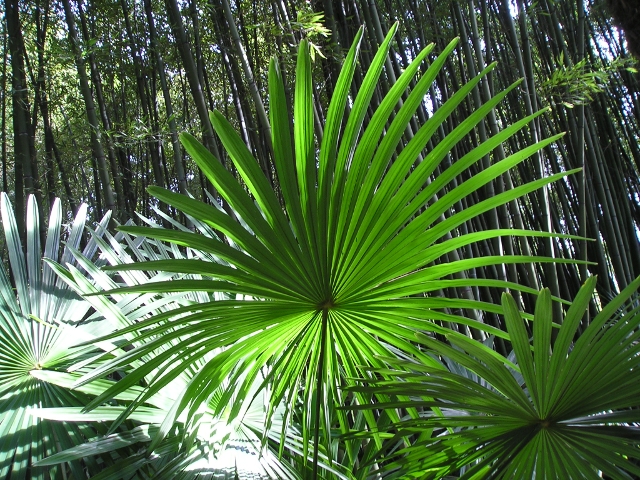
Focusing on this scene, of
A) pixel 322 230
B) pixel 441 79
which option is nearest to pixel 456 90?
pixel 441 79

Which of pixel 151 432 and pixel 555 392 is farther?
pixel 151 432

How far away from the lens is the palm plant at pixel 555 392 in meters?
0.76

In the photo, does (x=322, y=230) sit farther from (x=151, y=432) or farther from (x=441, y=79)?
(x=441, y=79)

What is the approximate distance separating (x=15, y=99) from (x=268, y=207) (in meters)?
3.14

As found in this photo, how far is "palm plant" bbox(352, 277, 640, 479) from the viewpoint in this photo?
76 centimetres

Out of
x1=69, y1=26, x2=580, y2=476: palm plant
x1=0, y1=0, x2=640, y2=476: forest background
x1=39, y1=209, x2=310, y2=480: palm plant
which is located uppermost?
x1=0, y1=0, x2=640, y2=476: forest background

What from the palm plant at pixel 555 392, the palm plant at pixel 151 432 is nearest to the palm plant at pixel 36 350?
the palm plant at pixel 151 432

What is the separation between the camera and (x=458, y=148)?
292cm

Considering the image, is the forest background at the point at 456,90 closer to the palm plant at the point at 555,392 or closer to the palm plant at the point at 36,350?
the palm plant at the point at 36,350

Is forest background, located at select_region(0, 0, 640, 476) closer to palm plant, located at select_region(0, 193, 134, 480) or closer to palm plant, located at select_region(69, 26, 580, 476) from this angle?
palm plant, located at select_region(0, 193, 134, 480)

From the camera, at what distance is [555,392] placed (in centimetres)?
81

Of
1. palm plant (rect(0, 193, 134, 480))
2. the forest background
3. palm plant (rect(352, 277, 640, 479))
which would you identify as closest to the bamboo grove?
the forest background

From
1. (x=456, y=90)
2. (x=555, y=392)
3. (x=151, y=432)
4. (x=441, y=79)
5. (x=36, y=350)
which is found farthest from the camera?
(x=456, y=90)

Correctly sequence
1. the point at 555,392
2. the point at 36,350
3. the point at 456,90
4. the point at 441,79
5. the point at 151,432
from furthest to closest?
the point at 456,90 → the point at 441,79 → the point at 36,350 → the point at 151,432 → the point at 555,392
